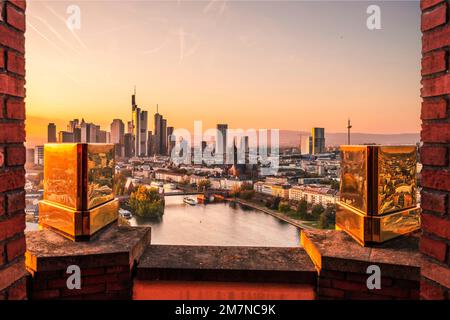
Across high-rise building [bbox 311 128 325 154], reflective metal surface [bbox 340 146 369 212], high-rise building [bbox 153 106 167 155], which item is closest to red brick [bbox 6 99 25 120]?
reflective metal surface [bbox 340 146 369 212]

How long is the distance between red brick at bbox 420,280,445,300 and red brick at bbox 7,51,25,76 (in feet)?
5.49

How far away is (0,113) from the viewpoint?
38.3 inches

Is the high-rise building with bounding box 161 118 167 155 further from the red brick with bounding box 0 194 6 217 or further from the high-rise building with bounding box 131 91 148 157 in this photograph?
the red brick with bounding box 0 194 6 217

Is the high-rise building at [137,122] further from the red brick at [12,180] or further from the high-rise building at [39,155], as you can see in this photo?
the red brick at [12,180]

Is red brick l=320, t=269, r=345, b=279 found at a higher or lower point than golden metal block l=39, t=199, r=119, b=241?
lower

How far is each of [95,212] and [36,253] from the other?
30 centimetres

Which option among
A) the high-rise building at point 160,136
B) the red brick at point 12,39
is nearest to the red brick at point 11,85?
the red brick at point 12,39

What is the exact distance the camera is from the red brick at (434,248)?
1.01m

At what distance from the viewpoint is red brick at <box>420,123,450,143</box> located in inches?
38.9

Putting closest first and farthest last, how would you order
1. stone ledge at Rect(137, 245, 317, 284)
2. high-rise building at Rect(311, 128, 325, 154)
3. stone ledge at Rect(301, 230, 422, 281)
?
1. stone ledge at Rect(301, 230, 422, 281)
2. stone ledge at Rect(137, 245, 317, 284)
3. high-rise building at Rect(311, 128, 325, 154)

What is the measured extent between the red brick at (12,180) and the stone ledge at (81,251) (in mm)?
343

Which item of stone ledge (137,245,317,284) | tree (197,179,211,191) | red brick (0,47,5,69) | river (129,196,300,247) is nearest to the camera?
red brick (0,47,5,69)

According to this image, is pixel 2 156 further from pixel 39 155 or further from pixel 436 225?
pixel 436 225
